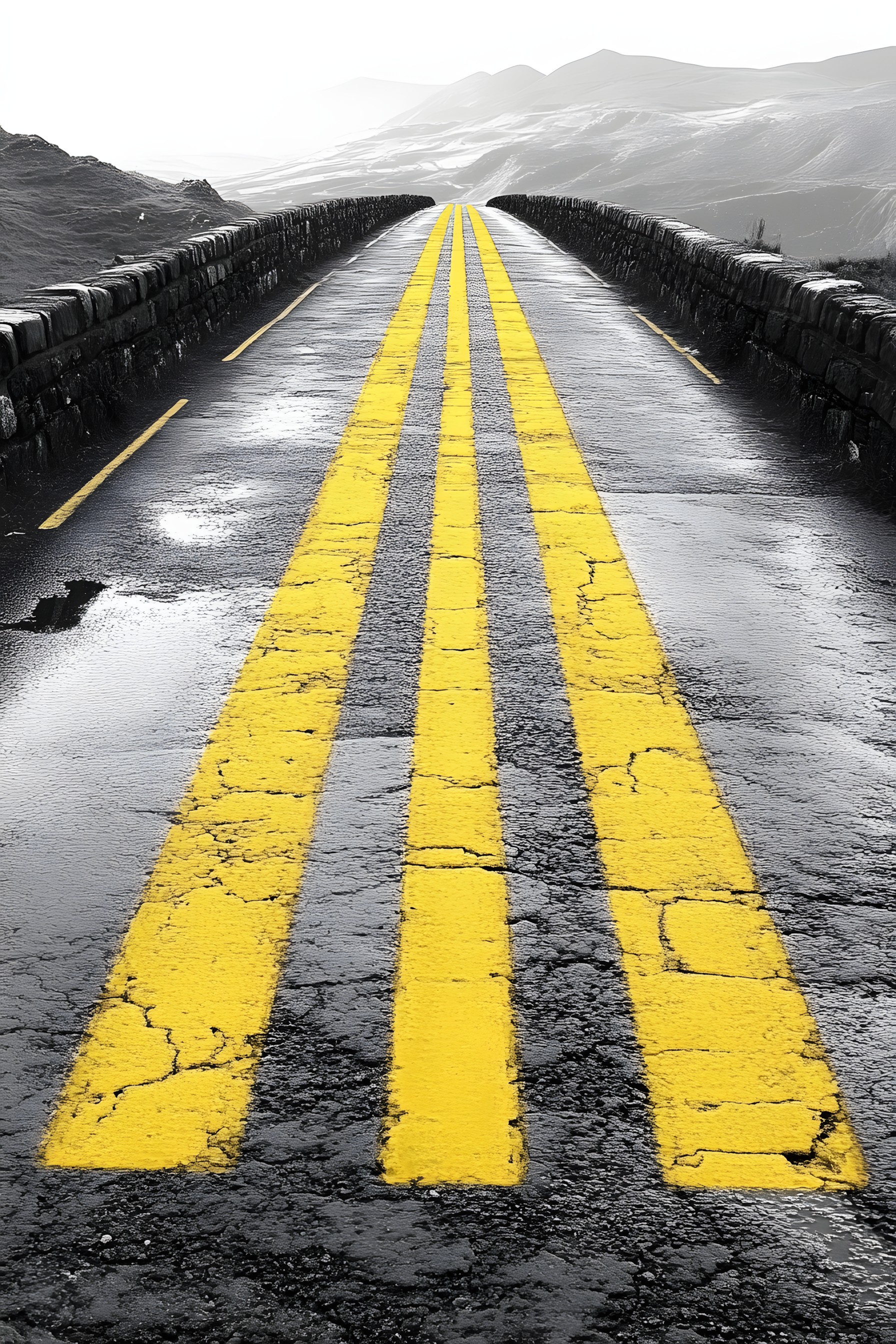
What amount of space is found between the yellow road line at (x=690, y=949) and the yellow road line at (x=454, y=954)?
0.24 metres

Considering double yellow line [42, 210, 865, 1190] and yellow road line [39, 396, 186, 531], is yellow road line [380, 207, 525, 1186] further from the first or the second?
yellow road line [39, 396, 186, 531]

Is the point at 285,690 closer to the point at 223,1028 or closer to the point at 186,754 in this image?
the point at 186,754

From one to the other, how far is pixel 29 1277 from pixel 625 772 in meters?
1.79

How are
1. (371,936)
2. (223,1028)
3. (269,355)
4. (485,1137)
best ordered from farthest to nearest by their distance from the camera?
(269,355) → (371,936) → (223,1028) → (485,1137)

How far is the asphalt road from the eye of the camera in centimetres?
159

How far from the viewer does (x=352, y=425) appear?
22.6 feet

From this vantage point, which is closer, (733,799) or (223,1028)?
(223,1028)

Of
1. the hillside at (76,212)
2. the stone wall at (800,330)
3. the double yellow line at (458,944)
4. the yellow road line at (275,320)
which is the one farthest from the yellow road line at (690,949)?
the hillside at (76,212)

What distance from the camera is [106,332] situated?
7090 millimetres

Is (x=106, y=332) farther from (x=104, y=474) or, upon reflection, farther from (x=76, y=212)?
(x=76, y=212)

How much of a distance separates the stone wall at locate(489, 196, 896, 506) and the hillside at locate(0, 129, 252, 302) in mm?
13554

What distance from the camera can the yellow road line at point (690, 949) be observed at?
5.86 ft

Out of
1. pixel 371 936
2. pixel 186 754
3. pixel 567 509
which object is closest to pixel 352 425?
pixel 567 509

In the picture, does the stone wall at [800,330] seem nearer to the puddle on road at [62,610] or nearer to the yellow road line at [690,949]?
the yellow road line at [690,949]
